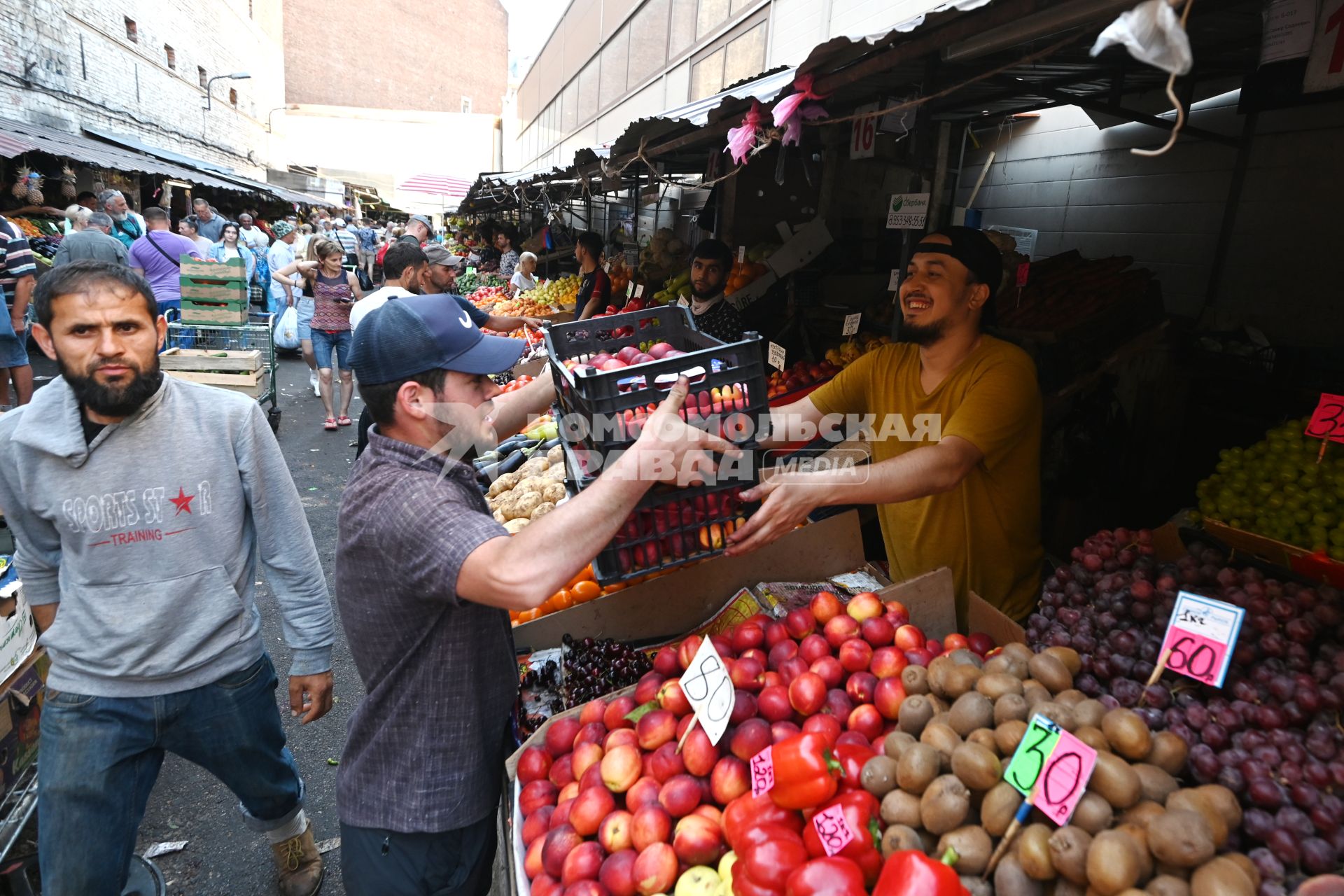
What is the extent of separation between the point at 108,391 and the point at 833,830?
234cm

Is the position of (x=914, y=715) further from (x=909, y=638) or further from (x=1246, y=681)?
(x=1246, y=681)

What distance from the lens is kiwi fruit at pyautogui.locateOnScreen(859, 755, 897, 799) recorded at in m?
1.51

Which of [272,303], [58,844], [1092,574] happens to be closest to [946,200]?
[1092,574]

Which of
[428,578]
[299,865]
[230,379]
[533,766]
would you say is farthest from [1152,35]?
[230,379]

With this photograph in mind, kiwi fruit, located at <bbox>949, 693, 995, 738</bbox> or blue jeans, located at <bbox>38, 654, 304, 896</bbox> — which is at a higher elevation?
kiwi fruit, located at <bbox>949, 693, 995, 738</bbox>

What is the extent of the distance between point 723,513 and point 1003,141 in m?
8.63

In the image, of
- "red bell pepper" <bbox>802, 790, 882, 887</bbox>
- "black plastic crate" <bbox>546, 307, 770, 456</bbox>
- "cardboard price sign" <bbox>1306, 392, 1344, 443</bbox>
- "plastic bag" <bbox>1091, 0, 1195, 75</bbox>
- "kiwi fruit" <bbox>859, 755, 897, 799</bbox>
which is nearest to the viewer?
"plastic bag" <bbox>1091, 0, 1195, 75</bbox>

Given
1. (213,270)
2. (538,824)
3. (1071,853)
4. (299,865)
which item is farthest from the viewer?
(213,270)

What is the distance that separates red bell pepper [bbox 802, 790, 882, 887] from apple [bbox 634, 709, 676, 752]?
0.48 m

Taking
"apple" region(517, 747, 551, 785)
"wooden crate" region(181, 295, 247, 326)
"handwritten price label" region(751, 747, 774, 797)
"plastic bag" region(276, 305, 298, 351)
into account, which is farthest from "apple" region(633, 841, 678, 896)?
"plastic bag" region(276, 305, 298, 351)

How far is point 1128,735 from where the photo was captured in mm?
1377

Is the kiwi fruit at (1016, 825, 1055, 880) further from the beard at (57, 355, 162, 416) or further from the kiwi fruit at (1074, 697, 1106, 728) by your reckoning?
the beard at (57, 355, 162, 416)

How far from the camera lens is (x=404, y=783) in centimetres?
186

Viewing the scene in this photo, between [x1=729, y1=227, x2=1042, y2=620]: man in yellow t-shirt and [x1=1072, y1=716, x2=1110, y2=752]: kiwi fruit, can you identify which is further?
[x1=729, y1=227, x2=1042, y2=620]: man in yellow t-shirt
